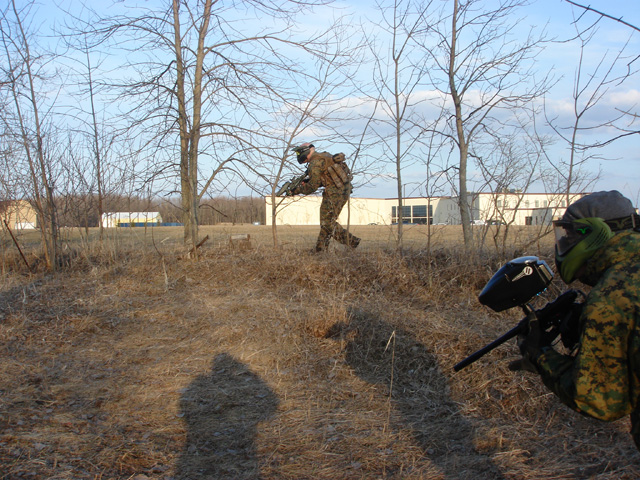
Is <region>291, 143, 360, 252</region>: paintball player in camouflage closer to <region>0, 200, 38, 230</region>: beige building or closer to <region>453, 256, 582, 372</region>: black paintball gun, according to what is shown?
<region>0, 200, 38, 230</region>: beige building

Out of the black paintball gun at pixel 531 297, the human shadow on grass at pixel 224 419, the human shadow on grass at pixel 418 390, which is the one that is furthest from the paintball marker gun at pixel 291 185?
the black paintball gun at pixel 531 297

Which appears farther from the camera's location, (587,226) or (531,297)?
(531,297)

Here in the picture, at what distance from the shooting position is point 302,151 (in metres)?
9.02

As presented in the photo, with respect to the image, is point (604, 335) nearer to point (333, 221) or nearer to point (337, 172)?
point (333, 221)

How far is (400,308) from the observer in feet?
20.4

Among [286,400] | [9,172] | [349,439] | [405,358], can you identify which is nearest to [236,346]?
[286,400]

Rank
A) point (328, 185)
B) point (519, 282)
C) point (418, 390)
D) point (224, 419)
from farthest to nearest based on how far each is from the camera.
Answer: point (328, 185)
point (418, 390)
point (224, 419)
point (519, 282)

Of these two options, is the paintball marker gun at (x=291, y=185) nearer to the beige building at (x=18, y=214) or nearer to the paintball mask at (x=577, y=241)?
the beige building at (x=18, y=214)

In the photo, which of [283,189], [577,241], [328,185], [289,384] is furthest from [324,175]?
[577,241]

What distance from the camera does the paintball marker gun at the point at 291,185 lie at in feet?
29.6

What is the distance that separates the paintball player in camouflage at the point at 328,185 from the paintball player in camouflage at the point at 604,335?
691 cm

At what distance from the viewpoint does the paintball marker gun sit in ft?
29.6

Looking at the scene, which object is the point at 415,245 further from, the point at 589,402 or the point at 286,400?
the point at 589,402

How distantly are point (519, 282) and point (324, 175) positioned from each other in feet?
23.3
